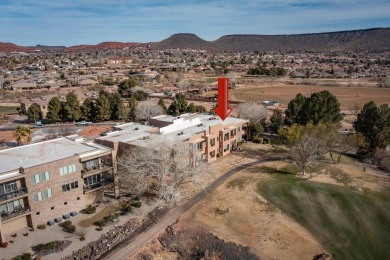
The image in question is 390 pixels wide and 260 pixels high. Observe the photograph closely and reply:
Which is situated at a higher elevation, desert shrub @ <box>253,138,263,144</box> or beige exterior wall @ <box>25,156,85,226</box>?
beige exterior wall @ <box>25,156,85,226</box>

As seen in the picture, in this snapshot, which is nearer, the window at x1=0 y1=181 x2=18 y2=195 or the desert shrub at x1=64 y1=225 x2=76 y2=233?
the window at x1=0 y1=181 x2=18 y2=195

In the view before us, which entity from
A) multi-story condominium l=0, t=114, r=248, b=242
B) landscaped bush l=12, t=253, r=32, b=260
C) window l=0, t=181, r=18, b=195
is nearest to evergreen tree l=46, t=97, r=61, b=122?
multi-story condominium l=0, t=114, r=248, b=242

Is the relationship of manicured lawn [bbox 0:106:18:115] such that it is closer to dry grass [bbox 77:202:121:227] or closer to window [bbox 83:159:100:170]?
window [bbox 83:159:100:170]

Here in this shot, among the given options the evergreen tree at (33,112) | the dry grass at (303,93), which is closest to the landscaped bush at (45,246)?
the evergreen tree at (33,112)

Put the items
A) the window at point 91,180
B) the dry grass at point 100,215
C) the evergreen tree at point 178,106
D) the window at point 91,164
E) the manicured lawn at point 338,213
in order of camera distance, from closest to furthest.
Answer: the manicured lawn at point 338,213, the dry grass at point 100,215, the window at point 91,164, the window at point 91,180, the evergreen tree at point 178,106

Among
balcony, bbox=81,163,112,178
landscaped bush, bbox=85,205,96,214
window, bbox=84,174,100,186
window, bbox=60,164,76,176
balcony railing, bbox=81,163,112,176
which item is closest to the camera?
window, bbox=60,164,76,176

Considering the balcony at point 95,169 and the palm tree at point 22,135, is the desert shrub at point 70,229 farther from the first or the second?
the palm tree at point 22,135

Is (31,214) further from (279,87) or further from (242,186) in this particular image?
(279,87)

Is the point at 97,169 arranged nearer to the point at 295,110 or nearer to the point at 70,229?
the point at 70,229
